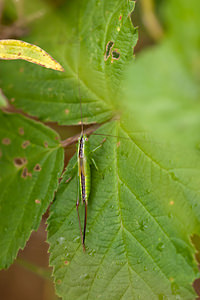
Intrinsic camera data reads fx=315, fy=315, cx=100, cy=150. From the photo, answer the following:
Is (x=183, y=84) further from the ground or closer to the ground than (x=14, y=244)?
further from the ground

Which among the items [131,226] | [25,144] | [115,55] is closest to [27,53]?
[115,55]

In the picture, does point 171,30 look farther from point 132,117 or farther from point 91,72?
point 91,72

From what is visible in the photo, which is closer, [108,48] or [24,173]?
Answer: [108,48]

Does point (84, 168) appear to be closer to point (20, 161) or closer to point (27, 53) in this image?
point (20, 161)

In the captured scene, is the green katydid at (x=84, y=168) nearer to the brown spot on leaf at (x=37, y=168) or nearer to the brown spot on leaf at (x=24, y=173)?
the brown spot on leaf at (x=37, y=168)

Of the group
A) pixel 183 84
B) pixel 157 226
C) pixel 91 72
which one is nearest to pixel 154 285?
pixel 157 226

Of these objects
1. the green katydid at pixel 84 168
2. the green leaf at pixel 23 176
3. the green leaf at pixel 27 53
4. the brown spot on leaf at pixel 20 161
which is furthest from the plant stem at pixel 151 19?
the brown spot on leaf at pixel 20 161

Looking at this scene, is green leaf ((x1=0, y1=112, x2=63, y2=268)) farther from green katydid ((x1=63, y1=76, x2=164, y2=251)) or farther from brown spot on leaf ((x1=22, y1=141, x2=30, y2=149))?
green katydid ((x1=63, y1=76, x2=164, y2=251))
